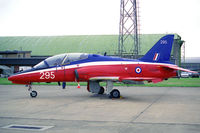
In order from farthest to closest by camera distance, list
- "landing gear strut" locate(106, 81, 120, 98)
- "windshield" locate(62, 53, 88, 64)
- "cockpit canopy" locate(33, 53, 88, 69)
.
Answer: "windshield" locate(62, 53, 88, 64)
"cockpit canopy" locate(33, 53, 88, 69)
"landing gear strut" locate(106, 81, 120, 98)

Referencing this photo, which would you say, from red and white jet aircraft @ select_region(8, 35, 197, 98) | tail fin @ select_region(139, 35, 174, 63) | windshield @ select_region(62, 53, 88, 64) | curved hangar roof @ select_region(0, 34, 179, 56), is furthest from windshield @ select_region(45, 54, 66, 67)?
curved hangar roof @ select_region(0, 34, 179, 56)

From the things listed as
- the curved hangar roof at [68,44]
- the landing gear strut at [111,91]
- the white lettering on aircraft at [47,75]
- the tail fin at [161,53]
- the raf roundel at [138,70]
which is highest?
the curved hangar roof at [68,44]

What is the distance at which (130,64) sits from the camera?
15391mm

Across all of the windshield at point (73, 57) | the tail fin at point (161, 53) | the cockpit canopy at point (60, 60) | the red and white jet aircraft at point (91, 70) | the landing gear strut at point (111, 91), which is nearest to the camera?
the landing gear strut at point (111, 91)

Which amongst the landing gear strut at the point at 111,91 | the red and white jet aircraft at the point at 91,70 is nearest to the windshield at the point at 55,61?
the red and white jet aircraft at the point at 91,70

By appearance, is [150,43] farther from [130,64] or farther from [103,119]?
[103,119]

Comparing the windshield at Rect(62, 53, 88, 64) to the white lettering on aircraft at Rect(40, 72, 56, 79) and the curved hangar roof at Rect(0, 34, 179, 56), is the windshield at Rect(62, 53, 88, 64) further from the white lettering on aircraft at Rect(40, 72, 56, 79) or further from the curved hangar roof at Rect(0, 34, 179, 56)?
the curved hangar roof at Rect(0, 34, 179, 56)

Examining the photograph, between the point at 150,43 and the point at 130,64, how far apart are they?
50.9m

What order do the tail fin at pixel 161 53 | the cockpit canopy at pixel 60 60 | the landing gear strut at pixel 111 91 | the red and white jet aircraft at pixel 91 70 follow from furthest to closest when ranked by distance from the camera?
1. the tail fin at pixel 161 53
2. the cockpit canopy at pixel 60 60
3. the red and white jet aircraft at pixel 91 70
4. the landing gear strut at pixel 111 91

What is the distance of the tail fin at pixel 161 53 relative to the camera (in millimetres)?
15961

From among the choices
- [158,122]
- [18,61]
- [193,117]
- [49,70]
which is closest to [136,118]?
[158,122]

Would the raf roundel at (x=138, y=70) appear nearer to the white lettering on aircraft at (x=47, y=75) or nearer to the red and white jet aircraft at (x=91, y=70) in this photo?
the red and white jet aircraft at (x=91, y=70)

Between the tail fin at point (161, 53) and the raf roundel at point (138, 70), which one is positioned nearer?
the raf roundel at point (138, 70)

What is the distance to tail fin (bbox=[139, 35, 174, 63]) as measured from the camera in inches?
628
